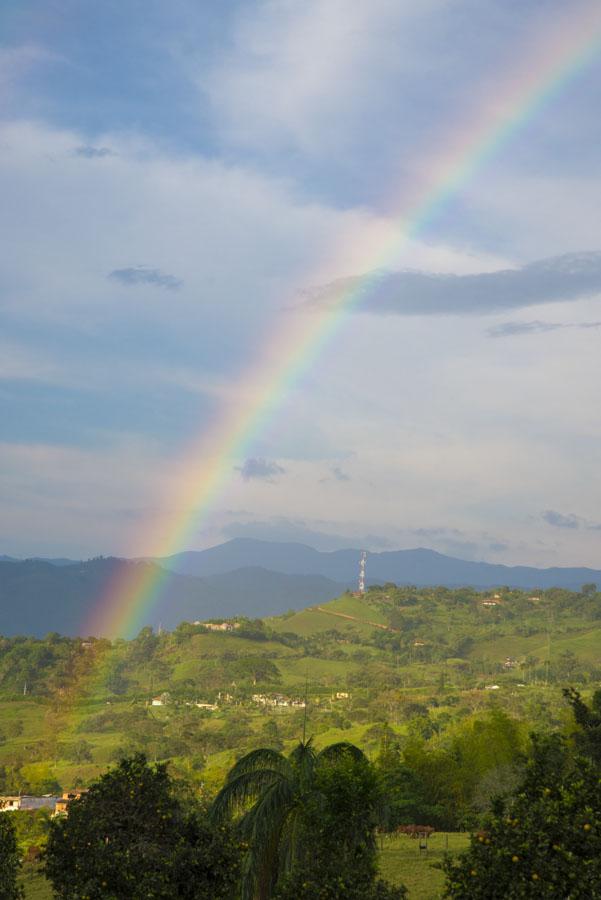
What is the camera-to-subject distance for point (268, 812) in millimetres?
17188

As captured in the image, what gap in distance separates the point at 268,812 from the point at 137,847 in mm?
3024

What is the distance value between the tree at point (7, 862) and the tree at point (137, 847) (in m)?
0.63

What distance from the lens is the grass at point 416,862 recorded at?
105ft

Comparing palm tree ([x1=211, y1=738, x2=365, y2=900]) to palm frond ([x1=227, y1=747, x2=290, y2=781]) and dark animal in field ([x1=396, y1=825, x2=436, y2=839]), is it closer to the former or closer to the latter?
palm frond ([x1=227, y1=747, x2=290, y2=781])

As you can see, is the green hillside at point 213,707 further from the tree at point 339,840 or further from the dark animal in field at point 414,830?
the tree at point 339,840

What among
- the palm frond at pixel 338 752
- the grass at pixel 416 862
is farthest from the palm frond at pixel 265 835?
the grass at pixel 416 862

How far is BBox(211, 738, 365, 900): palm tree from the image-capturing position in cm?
1709

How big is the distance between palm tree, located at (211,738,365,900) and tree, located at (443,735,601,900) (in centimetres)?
420

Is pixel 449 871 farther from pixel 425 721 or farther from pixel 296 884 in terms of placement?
pixel 425 721

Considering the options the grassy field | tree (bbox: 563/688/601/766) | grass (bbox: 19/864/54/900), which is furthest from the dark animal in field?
grass (bbox: 19/864/54/900)

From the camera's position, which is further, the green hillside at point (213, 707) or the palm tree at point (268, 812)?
the green hillside at point (213, 707)

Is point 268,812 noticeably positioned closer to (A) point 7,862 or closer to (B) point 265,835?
(B) point 265,835

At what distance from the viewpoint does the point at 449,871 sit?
13.9 meters

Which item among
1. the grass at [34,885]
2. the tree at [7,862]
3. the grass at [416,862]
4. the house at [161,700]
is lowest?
→ the house at [161,700]
